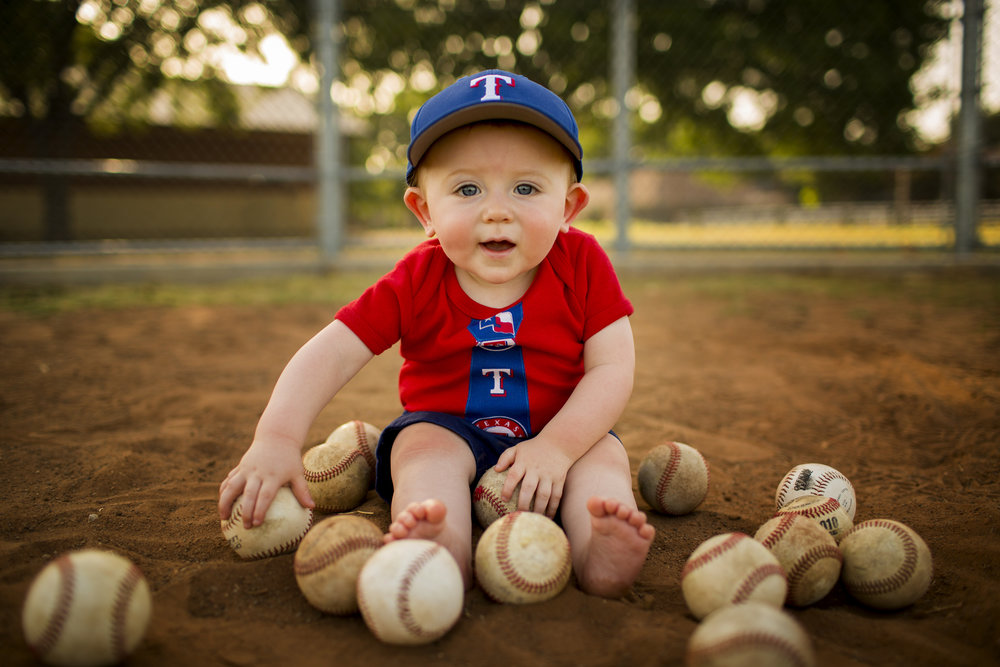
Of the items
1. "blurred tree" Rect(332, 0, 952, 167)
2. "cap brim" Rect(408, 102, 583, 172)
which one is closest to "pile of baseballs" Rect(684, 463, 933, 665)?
"cap brim" Rect(408, 102, 583, 172)

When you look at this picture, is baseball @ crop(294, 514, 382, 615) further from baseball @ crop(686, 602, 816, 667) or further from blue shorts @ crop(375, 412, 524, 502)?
baseball @ crop(686, 602, 816, 667)

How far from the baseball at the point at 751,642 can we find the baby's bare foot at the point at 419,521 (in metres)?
0.65

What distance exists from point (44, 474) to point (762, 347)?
13.6 feet

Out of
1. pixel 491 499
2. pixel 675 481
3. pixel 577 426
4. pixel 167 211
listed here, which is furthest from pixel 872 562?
pixel 167 211

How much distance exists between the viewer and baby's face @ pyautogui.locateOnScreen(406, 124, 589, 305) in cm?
206

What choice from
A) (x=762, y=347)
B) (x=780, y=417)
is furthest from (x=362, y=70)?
(x=780, y=417)

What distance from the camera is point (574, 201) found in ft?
7.59

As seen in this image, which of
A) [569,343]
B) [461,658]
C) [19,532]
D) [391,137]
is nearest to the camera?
[461,658]

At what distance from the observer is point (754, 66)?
42.2 ft

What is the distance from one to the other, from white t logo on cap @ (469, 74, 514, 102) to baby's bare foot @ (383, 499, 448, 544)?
43.7 inches

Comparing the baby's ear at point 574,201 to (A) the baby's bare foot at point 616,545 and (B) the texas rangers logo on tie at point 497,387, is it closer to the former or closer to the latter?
(B) the texas rangers logo on tie at point 497,387

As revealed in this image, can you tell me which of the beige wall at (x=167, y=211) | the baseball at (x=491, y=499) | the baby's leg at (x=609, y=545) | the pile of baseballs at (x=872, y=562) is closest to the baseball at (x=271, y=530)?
the baseball at (x=491, y=499)

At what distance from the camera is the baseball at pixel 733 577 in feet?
5.38

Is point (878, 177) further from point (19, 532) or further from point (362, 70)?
point (19, 532)
